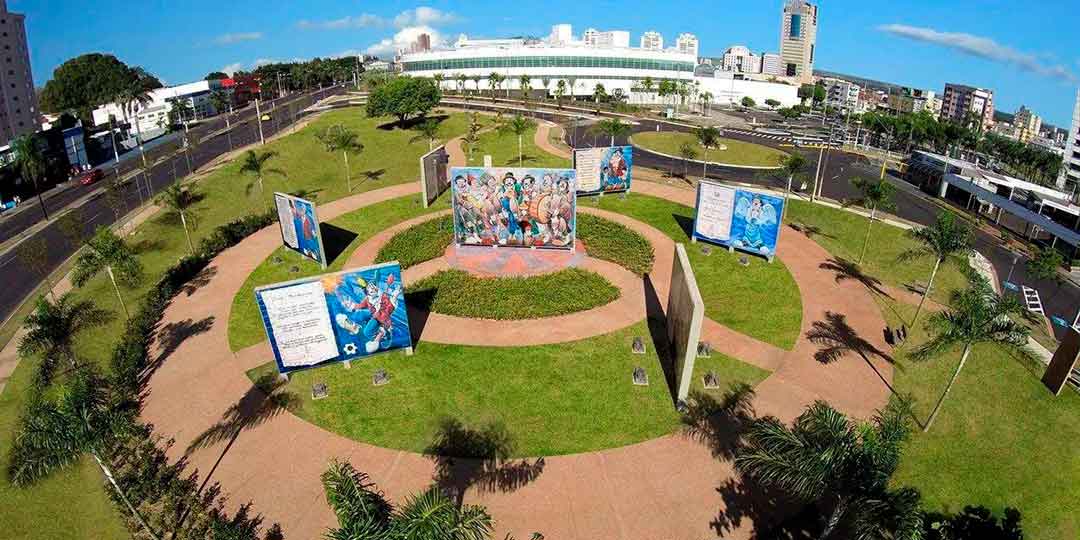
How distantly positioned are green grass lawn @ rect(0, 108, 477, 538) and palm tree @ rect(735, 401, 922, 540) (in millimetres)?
24399

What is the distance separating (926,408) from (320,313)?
102 feet

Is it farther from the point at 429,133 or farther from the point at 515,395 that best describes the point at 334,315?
the point at 429,133

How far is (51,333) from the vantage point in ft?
86.7

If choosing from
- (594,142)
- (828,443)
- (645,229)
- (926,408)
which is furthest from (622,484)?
(594,142)

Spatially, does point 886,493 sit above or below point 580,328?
above

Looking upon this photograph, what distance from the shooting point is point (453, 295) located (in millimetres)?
37500

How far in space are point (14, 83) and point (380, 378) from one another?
419ft

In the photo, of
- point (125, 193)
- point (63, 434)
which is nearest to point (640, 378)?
point (63, 434)

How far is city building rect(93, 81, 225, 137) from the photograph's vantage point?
11490 centimetres

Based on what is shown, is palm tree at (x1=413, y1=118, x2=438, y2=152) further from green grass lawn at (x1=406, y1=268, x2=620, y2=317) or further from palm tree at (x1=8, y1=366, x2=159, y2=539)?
palm tree at (x1=8, y1=366, x2=159, y2=539)

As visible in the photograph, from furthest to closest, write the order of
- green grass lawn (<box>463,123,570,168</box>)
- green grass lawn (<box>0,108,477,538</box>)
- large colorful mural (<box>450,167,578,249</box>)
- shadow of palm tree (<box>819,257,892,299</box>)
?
green grass lawn (<box>463,123,570,168</box>) < large colorful mural (<box>450,167,578,249</box>) < shadow of palm tree (<box>819,257,892,299</box>) < green grass lawn (<box>0,108,477,538</box>)

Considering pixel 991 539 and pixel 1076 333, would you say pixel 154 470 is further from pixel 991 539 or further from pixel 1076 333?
pixel 1076 333

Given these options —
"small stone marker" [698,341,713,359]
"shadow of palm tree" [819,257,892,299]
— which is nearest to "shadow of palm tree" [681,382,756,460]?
"small stone marker" [698,341,713,359]

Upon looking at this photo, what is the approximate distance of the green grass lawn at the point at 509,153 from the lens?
244 ft
